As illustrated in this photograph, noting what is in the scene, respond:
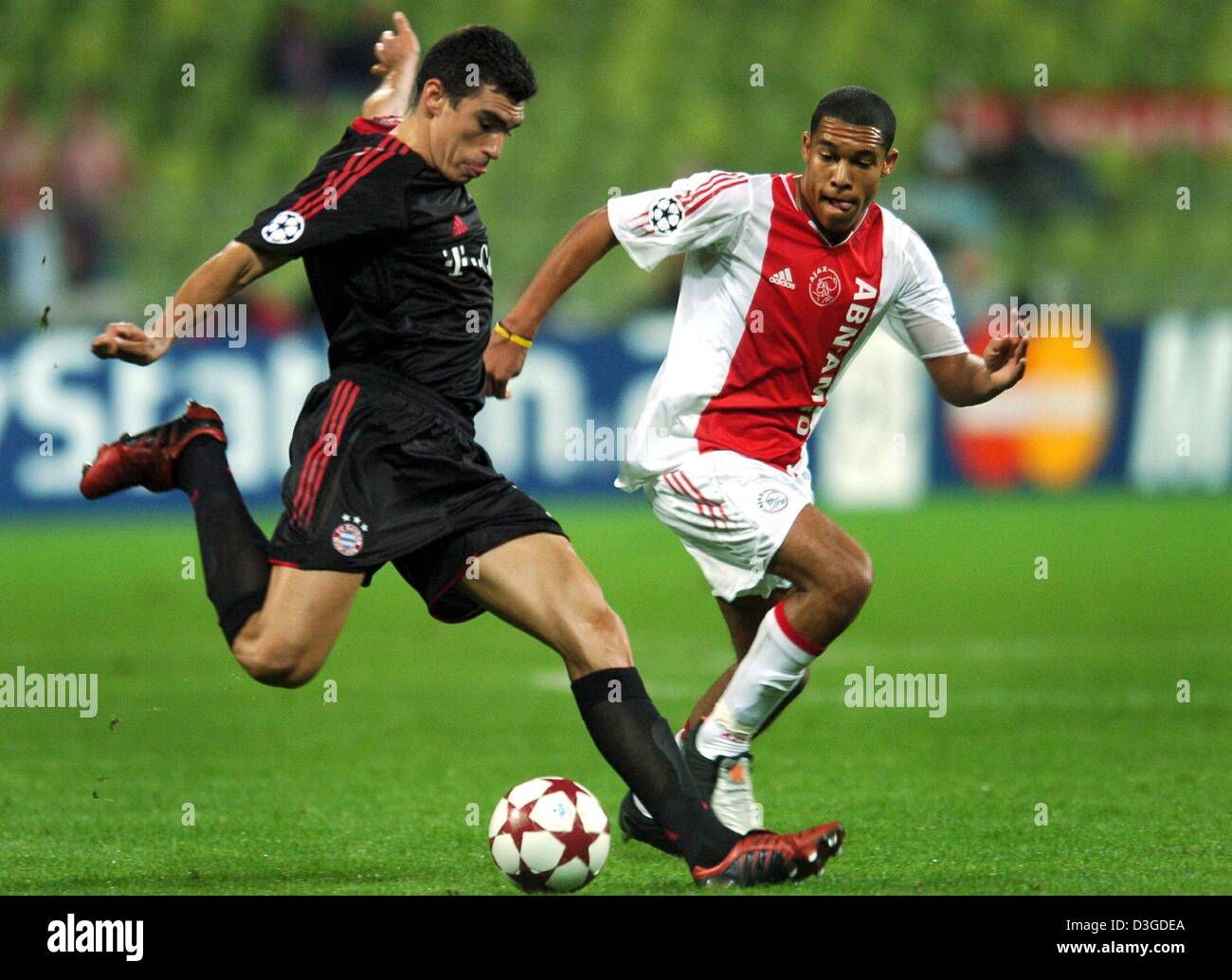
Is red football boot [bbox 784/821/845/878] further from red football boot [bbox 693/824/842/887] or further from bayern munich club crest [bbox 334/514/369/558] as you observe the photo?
bayern munich club crest [bbox 334/514/369/558]

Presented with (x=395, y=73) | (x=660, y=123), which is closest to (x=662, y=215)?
(x=395, y=73)

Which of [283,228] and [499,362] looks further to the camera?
[499,362]

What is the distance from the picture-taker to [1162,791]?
20.8 feet

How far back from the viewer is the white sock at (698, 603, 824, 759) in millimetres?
5320

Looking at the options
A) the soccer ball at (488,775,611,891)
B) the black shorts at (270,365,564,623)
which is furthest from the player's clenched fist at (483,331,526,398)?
the soccer ball at (488,775,611,891)

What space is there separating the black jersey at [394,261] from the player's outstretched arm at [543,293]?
0.07m

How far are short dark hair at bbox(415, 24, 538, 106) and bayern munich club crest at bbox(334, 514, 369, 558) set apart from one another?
1.10 m

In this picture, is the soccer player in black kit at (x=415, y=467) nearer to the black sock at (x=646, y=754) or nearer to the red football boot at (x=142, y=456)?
the black sock at (x=646, y=754)

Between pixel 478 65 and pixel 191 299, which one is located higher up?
pixel 478 65

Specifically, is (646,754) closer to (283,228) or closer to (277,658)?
(277,658)

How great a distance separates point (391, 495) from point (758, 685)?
116 cm

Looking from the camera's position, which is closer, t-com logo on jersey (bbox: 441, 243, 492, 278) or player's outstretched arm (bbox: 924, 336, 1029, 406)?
t-com logo on jersey (bbox: 441, 243, 492, 278)

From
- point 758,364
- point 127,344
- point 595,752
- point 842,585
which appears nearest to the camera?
point 127,344

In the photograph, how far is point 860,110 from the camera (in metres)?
5.34
